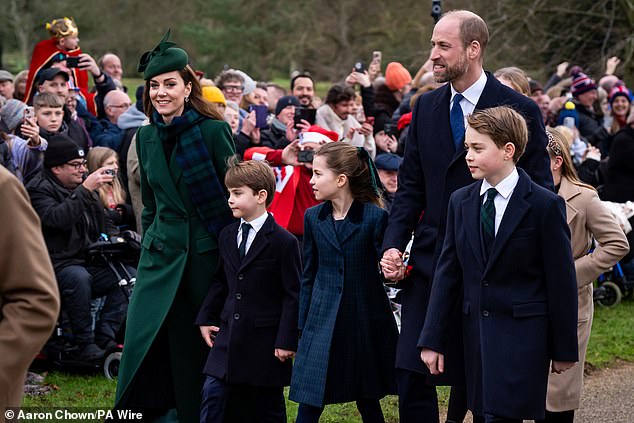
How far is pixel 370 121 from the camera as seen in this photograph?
1042 centimetres

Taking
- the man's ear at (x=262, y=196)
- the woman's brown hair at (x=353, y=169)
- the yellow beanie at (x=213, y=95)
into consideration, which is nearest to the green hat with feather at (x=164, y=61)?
the man's ear at (x=262, y=196)

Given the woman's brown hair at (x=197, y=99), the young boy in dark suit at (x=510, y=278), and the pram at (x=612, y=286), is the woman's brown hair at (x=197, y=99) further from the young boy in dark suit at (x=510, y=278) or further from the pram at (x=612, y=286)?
the pram at (x=612, y=286)

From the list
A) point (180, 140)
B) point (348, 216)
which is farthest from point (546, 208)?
point (180, 140)

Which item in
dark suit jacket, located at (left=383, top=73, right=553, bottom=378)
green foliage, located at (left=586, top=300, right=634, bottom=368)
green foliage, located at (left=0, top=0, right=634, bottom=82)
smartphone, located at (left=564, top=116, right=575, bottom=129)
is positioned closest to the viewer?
dark suit jacket, located at (left=383, top=73, right=553, bottom=378)

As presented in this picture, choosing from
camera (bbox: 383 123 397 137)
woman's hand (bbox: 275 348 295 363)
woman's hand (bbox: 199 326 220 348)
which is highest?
camera (bbox: 383 123 397 137)

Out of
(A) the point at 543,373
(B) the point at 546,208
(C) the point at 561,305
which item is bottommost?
(A) the point at 543,373

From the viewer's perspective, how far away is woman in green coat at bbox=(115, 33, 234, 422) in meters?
5.89

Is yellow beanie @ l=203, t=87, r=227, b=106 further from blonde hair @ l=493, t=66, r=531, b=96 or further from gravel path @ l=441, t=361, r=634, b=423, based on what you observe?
gravel path @ l=441, t=361, r=634, b=423

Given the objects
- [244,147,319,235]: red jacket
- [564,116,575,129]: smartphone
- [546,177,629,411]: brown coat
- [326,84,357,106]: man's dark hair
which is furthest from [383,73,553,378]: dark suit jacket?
[564,116,575,129]: smartphone

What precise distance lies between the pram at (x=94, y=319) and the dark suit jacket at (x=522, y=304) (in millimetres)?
3699

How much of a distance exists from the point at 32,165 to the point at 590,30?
60.4ft

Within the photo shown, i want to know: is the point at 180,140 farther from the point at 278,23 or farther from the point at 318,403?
the point at 278,23

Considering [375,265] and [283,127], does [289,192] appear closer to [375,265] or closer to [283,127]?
[283,127]

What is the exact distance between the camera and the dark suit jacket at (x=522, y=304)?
4.67m
